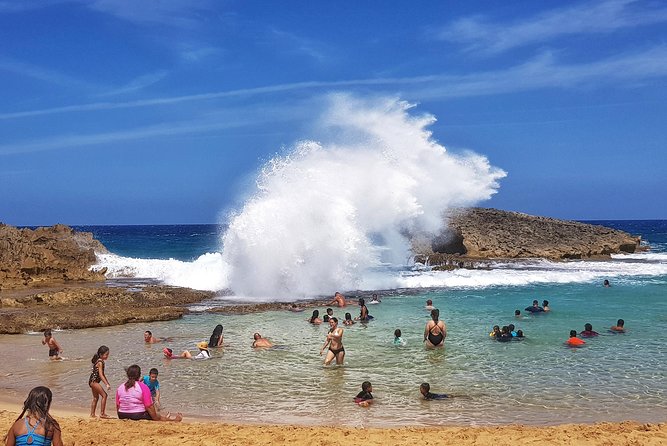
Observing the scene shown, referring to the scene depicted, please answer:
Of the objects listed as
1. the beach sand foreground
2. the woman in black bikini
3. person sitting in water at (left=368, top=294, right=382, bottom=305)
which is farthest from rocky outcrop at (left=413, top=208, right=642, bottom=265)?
the beach sand foreground

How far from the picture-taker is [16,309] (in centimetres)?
1962

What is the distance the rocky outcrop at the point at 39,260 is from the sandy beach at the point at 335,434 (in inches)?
852

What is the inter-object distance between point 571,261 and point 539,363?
30.5m

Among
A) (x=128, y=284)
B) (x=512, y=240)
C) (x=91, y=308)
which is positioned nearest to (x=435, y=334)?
(x=91, y=308)

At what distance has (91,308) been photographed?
1972 cm

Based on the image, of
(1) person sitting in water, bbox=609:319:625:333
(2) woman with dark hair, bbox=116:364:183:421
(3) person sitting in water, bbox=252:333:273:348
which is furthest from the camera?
(1) person sitting in water, bbox=609:319:625:333

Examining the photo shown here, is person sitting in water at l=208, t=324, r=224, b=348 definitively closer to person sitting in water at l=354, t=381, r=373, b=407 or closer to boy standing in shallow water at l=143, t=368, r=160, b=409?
boy standing in shallow water at l=143, t=368, r=160, b=409

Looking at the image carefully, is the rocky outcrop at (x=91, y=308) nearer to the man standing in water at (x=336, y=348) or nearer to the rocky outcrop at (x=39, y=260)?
the rocky outcrop at (x=39, y=260)

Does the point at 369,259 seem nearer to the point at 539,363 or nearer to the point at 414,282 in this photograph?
the point at 414,282

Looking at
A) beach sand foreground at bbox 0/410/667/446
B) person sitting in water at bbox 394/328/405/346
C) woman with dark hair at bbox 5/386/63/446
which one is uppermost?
woman with dark hair at bbox 5/386/63/446

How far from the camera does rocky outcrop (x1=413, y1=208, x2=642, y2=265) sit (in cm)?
4162

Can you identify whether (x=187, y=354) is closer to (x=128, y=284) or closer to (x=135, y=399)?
(x=135, y=399)

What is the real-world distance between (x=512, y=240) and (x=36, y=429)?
40.7 metres

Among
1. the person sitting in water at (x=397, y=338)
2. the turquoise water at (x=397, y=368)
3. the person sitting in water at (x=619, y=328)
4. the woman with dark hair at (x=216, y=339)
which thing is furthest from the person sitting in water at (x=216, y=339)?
the person sitting in water at (x=619, y=328)
